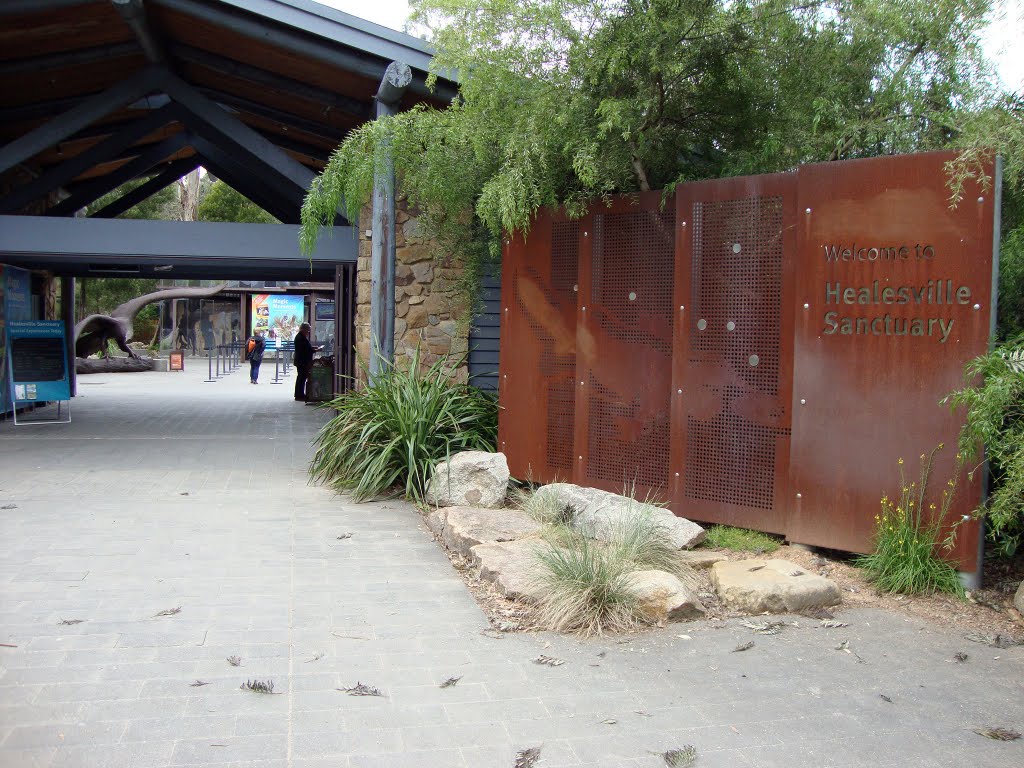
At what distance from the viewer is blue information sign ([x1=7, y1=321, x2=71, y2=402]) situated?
12758mm

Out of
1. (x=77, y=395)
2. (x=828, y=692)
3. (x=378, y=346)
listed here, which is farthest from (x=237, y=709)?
(x=77, y=395)

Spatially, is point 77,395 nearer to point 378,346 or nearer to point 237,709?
point 378,346

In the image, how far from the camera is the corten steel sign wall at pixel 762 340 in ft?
16.8

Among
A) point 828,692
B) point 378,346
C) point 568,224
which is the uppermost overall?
point 568,224

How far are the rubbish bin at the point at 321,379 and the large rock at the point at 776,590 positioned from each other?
1296 cm

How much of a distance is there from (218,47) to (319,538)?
7.02 metres

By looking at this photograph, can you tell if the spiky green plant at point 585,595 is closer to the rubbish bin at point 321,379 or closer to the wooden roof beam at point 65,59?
the wooden roof beam at point 65,59

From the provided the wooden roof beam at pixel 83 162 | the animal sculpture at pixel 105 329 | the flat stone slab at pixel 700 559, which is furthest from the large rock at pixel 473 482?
the animal sculpture at pixel 105 329

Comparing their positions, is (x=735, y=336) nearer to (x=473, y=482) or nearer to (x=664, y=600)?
(x=664, y=600)

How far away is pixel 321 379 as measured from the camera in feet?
56.3

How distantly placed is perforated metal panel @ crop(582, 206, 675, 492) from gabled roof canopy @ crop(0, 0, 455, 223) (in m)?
3.54

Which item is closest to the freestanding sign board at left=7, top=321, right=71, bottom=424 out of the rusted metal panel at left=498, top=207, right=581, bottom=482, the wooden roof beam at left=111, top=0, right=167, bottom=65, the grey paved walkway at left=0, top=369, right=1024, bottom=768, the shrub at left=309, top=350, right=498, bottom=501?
the wooden roof beam at left=111, top=0, right=167, bottom=65

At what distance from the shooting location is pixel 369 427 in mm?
7996

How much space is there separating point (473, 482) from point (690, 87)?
11.4ft
